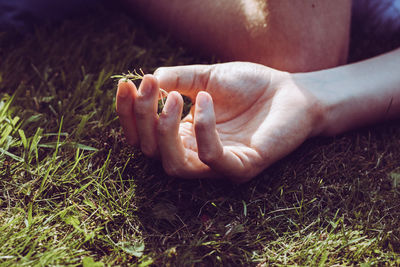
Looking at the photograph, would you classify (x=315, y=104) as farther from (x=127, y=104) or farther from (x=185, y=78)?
(x=127, y=104)

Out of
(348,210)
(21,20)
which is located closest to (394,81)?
(348,210)

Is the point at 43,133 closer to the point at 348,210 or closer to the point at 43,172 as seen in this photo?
the point at 43,172

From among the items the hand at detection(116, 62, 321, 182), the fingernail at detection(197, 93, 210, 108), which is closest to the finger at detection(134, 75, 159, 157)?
the hand at detection(116, 62, 321, 182)

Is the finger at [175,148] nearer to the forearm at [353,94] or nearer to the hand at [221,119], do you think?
the hand at [221,119]

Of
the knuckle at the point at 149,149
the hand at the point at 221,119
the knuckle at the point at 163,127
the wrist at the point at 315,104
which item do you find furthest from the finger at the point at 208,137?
the wrist at the point at 315,104

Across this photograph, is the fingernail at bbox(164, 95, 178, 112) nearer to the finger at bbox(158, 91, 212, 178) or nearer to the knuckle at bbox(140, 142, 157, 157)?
the finger at bbox(158, 91, 212, 178)

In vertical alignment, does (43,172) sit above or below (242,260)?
above

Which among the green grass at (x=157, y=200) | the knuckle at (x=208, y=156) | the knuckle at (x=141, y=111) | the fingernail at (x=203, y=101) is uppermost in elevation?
the fingernail at (x=203, y=101)

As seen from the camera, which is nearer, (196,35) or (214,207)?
(214,207)
